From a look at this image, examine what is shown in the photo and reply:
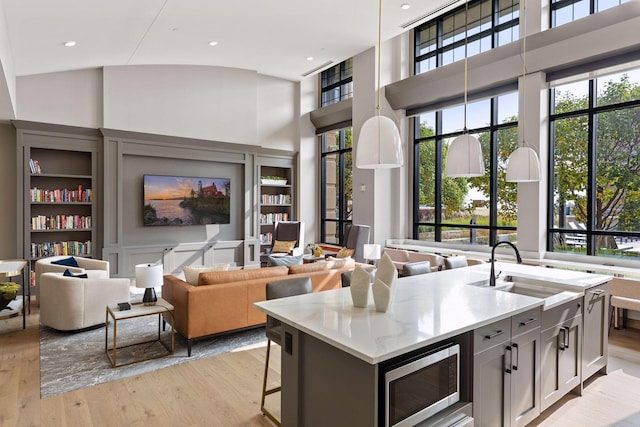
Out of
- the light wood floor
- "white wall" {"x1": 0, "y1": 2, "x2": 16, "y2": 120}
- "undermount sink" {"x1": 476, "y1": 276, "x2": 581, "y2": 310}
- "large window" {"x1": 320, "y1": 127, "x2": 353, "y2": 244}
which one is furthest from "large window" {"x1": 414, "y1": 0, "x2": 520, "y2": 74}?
"white wall" {"x1": 0, "y1": 2, "x2": 16, "y2": 120}

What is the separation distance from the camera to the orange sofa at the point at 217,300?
3.82 meters

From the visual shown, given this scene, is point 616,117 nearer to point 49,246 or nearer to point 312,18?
point 312,18

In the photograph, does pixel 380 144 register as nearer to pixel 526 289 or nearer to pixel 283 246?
pixel 526 289

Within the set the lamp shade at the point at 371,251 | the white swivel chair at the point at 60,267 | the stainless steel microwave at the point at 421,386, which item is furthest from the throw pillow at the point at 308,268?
the stainless steel microwave at the point at 421,386

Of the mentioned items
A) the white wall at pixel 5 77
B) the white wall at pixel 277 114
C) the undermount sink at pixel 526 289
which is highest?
the white wall at pixel 277 114

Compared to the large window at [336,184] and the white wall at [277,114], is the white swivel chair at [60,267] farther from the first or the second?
the large window at [336,184]

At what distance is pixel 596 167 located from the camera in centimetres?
526

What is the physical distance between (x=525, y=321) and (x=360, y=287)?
1107 mm

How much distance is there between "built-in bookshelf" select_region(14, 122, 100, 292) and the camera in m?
5.99

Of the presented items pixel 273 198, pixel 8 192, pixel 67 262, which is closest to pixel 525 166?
pixel 67 262

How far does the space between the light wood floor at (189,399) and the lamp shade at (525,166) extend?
76.6 inches

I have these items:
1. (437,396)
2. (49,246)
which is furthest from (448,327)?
(49,246)

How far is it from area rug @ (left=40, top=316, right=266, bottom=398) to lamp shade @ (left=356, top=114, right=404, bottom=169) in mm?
2556

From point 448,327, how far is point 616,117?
4922 millimetres
